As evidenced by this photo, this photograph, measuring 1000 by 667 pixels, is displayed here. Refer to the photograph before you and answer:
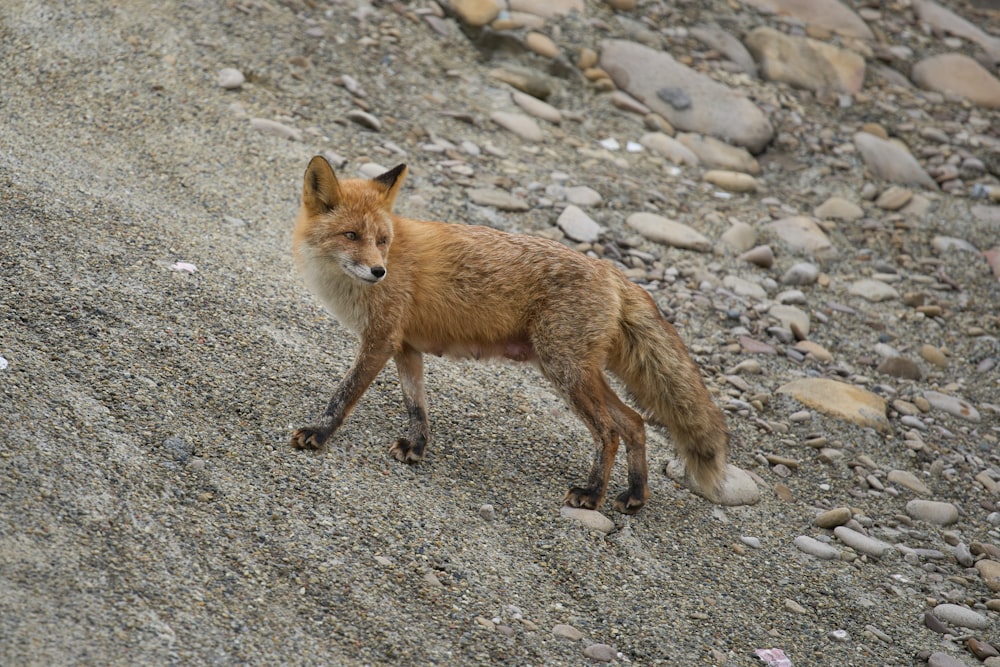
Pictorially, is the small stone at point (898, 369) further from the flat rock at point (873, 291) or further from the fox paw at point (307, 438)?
the fox paw at point (307, 438)

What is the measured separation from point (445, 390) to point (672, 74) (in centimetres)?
512

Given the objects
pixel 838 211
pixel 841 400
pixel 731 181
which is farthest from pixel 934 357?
pixel 731 181

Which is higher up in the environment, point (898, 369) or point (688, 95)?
point (688, 95)

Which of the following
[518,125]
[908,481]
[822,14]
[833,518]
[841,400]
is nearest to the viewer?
[833,518]

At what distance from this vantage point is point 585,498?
15.6 feet

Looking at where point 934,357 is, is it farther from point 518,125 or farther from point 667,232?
point 518,125

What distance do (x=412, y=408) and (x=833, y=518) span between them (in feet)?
7.83

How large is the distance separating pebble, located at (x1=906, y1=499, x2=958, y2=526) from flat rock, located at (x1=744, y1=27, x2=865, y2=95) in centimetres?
557

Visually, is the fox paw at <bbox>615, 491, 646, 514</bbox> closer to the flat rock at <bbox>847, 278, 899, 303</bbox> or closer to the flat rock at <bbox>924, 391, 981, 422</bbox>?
the flat rock at <bbox>924, 391, 981, 422</bbox>

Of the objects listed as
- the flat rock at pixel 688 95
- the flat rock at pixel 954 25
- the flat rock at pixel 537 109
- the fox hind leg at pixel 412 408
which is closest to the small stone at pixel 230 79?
the flat rock at pixel 537 109

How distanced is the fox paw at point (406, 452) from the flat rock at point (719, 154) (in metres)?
5.14

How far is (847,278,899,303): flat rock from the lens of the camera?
7.72 m

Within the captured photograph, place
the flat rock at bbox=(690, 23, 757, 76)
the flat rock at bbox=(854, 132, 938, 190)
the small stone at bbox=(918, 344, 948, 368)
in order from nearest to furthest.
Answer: the small stone at bbox=(918, 344, 948, 368) → the flat rock at bbox=(854, 132, 938, 190) → the flat rock at bbox=(690, 23, 757, 76)

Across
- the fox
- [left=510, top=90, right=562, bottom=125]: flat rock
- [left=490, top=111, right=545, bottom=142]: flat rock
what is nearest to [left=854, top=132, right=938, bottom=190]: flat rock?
[left=510, top=90, right=562, bottom=125]: flat rock
